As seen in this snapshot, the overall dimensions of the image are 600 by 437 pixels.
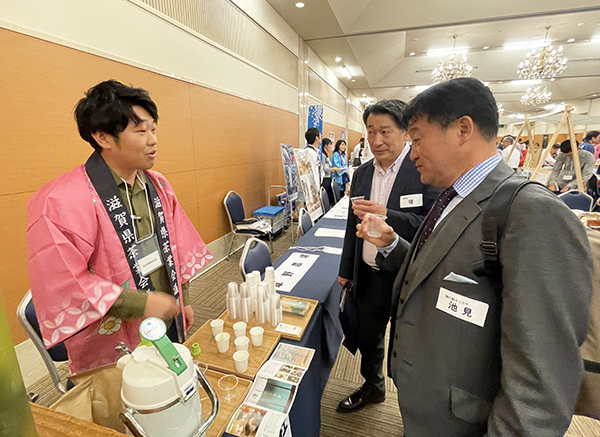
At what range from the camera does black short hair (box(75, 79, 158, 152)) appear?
3.65 feet

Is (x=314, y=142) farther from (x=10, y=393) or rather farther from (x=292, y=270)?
(x=10, y=393)

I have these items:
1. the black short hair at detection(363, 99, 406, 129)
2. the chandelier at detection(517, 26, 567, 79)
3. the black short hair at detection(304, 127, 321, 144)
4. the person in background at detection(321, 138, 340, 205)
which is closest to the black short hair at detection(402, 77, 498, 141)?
the black short hair at detection(363, 99, 406, 129)

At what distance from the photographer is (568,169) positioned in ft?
16.0

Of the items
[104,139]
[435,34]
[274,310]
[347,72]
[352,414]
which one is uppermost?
[435,34]

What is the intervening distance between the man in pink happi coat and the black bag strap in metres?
1.10

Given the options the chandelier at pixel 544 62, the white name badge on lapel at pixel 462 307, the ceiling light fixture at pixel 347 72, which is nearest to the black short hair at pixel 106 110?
the white name badge on lapel at pixel 462 307

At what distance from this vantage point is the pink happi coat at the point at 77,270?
95 centimetres

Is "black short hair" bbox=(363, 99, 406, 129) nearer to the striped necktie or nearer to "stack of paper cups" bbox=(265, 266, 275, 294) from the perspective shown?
the striped necktie

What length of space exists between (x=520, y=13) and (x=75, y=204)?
7.77m

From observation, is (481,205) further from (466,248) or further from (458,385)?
(458,385)

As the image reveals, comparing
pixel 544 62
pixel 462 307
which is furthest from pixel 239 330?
pixel 544 62

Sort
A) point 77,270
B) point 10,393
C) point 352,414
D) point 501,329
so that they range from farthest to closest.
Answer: point 352,414
point 77,270
point 501,329
point 10,393

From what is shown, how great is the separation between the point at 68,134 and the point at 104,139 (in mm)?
1389

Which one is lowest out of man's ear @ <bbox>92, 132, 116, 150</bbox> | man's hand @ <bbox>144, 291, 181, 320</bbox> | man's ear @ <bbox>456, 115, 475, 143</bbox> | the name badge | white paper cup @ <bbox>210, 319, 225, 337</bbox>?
white paper cup @ <bbox>210, 319, 225, 337</bbox>
